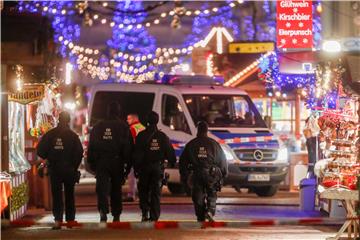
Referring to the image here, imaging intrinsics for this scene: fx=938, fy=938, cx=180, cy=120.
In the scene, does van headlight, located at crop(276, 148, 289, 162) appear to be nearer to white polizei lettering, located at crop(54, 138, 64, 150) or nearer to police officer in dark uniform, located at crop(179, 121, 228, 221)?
police officer in dark uniform, located at crop(179, 121, 228, 221)

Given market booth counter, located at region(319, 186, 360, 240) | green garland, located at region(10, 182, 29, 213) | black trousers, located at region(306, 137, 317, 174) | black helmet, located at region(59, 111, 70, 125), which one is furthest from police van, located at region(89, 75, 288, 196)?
market booth counter, located at region(319, 186, 360, 240)

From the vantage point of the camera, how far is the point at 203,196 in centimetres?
1440

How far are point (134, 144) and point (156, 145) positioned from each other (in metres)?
0.37

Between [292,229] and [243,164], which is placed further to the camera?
[243,164]

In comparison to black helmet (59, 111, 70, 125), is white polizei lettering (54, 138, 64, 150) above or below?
below

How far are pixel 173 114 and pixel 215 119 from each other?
965mm

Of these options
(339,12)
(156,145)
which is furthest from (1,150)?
(339,12)

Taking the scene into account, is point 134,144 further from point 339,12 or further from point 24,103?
point 339,12

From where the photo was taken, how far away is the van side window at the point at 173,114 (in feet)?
68.1

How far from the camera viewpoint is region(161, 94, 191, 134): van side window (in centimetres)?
2077

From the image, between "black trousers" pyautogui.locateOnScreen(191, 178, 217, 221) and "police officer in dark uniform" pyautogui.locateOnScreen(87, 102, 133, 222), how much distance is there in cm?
110

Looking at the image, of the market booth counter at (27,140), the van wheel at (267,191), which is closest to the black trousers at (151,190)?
the market booth counter at (27,140)

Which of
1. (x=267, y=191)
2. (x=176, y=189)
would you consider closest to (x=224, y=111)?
(x=267, y=191)

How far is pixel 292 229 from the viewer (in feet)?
47.2
